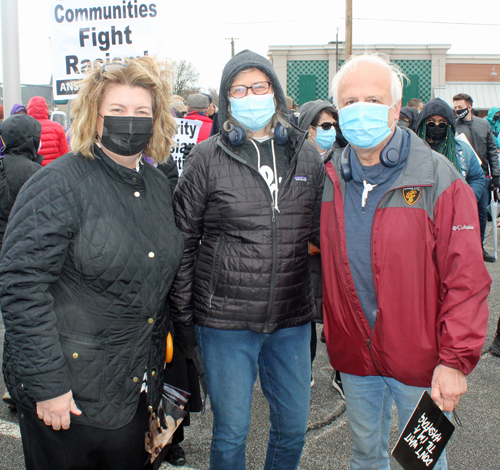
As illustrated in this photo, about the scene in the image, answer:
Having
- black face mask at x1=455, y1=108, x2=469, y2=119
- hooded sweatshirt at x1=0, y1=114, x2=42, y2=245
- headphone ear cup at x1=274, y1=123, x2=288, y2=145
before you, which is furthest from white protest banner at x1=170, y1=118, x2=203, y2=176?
black face mask at x1=455, y1=108, x2=469, y2=119

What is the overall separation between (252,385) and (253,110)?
1.34 metres

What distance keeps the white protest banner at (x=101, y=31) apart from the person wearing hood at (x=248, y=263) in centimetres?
162

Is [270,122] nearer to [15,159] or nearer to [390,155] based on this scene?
[390,155]

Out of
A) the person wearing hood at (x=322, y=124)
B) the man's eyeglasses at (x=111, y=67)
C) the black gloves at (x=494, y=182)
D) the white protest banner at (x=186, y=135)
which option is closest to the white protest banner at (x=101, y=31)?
the white protest banner at (x=186, y=135)

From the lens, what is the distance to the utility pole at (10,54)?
Result: 17.5 feet

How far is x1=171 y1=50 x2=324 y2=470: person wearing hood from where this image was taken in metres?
2.25

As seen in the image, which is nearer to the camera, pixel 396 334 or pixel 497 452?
pixel 396 334

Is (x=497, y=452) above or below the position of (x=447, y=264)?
below

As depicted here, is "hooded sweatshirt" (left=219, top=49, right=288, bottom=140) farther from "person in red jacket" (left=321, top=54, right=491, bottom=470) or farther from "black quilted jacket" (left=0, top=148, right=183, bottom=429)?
"black quilted jacket" (left=0, top=148, right=183, bottom=429)

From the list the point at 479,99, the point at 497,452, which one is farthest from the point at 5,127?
the point at 479,99

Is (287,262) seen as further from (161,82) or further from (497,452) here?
(497,452)

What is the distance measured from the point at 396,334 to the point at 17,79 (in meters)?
5.33

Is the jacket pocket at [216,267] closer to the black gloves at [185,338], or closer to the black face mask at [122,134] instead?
the black gloves at [185,338]

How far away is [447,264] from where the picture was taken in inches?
74.6
